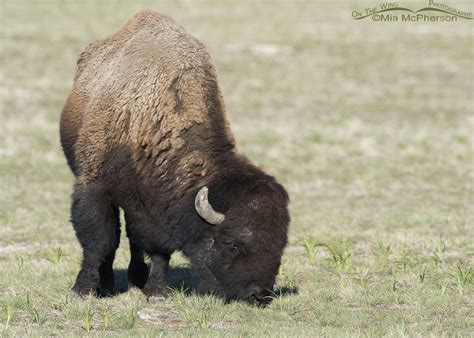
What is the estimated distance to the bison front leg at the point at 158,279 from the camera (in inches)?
365

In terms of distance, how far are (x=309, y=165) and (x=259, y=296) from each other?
1352 cm

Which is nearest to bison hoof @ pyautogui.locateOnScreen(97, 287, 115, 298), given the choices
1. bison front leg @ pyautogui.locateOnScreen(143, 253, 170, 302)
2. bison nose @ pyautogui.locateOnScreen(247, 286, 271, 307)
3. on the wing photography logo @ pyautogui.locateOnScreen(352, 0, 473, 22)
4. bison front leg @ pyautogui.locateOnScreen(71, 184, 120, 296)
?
bison front leg @ pyautogui.locateOnScreen(71, 184, 120, 296)

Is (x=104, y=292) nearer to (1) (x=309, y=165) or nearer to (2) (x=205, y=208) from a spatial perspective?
(2) (x=205, y=208)

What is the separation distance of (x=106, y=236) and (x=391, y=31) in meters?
34.6

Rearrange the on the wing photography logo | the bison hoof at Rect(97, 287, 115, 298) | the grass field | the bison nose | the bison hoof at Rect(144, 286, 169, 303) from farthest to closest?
the on the wing photography logo < the bison hoof at Rect(97, 287, 115, 298) < the bison hoof at Rect(144, 286, 169, 303) < the grass field < the bison nose

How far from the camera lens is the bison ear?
8.18m

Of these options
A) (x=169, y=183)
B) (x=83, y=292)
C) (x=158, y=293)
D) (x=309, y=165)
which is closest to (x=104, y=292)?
(x=83, y=292)

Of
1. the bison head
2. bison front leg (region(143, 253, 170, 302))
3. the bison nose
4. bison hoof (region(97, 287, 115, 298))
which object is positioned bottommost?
bison hoof (region(97, 287, 115, 298))

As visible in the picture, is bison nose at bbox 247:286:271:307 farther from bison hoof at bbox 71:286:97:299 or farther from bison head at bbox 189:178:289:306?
bison hoof at bbox 71:286:97:299

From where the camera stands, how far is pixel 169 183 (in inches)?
345

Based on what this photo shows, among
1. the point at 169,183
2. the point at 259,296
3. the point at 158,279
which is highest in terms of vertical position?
the point at 169,183

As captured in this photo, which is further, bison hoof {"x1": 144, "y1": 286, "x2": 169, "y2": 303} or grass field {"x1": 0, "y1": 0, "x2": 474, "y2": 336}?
bison hoof {"x1": 144, "y1": 286, "x2": 169, "y2": 303}

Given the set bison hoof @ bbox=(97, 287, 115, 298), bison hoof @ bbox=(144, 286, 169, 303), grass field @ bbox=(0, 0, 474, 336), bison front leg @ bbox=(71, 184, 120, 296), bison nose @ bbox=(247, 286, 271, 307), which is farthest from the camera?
bison hoof @ bbox=(97, 287, 115, 298)

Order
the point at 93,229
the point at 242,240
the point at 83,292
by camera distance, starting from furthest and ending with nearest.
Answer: the point at 83,292 → the point at 93,229 → the point at 242,240
